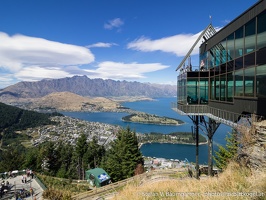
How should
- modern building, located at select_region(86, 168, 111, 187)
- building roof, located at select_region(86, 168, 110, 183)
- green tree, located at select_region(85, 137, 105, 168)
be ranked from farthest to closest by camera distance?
1. green tree, located at select_region(85, 137, 105, 168)
2. building roof, located at select_region(86, 168, 110, 183)
3. modern building, located at select_region(86, 168, 111, 187)

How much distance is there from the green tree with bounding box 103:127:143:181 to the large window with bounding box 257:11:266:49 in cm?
2605

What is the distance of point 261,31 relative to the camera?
10781mm

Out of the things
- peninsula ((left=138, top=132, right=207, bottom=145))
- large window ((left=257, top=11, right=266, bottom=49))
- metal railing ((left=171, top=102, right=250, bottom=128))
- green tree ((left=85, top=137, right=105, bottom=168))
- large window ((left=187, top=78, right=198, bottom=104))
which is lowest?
peninsula ((left=138, top=132, right=207, bottom=145))

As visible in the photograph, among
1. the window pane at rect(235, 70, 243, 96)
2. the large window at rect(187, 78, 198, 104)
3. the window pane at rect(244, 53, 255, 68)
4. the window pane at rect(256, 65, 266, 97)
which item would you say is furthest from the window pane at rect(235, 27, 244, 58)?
the large window at rect(187, 78, 198, 104)

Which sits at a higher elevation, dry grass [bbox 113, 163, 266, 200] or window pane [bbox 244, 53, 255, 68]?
window pane [bbox 244, 53, 255, 68]

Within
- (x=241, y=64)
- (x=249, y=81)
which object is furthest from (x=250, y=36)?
(x=249, y=81)

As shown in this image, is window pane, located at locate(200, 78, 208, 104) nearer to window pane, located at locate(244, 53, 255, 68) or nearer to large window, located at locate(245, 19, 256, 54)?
window pane, located at locate(244, 53, 255, 68)

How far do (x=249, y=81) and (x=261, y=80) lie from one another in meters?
1.03

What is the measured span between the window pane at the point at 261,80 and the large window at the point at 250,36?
4.82 ft

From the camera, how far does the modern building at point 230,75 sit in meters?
10.9

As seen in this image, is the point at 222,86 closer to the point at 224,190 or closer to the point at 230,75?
the point at 230,75

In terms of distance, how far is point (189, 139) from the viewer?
439ft

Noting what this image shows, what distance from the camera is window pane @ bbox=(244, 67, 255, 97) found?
37.1 ft

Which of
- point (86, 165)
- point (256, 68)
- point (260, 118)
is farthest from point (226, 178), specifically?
point (86, 165)
